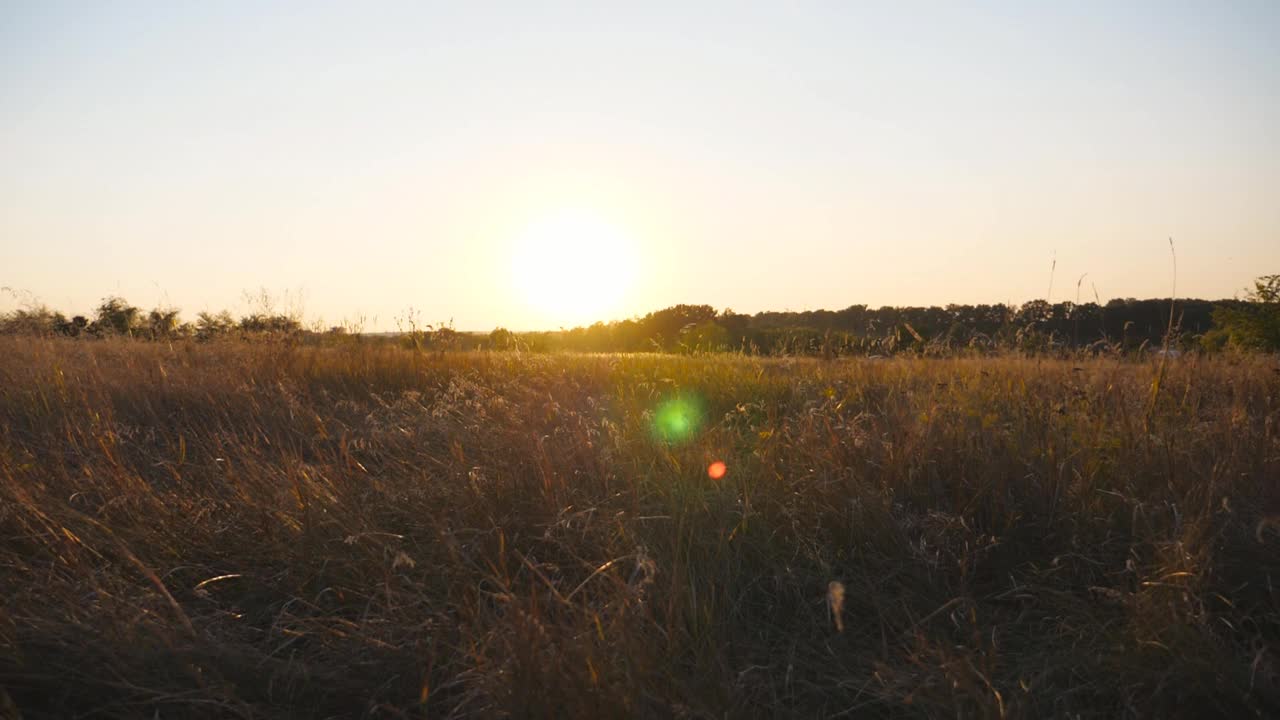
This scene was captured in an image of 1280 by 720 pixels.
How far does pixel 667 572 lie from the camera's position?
1977 millimetres

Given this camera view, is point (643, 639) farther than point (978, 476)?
No

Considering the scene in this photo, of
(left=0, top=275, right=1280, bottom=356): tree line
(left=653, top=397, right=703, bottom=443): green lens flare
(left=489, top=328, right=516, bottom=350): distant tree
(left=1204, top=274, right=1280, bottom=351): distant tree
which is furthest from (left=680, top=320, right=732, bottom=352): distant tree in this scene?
(left=1204, top=274, right=1280, bottom=351): distant tree

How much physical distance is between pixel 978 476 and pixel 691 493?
1.13 meters

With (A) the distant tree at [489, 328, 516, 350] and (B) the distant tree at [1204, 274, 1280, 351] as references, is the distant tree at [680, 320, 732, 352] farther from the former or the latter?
(B) the distant tree at [1204, 274, 1280, 351]

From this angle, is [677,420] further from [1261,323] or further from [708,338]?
[1261,323]

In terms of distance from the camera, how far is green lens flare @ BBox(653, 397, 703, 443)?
348cm

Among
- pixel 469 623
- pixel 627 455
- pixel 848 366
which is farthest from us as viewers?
pixel 848 366

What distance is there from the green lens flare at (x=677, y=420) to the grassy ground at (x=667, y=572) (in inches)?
2.5

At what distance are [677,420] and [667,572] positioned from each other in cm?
227

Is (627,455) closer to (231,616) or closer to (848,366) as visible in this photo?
(231,616)

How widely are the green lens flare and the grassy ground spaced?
0.06 meters

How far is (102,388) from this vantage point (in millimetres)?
4898

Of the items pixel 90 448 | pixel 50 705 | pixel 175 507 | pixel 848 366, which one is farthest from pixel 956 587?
pixel 848 366

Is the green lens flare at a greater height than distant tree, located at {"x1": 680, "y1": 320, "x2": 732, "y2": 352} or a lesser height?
lesser
